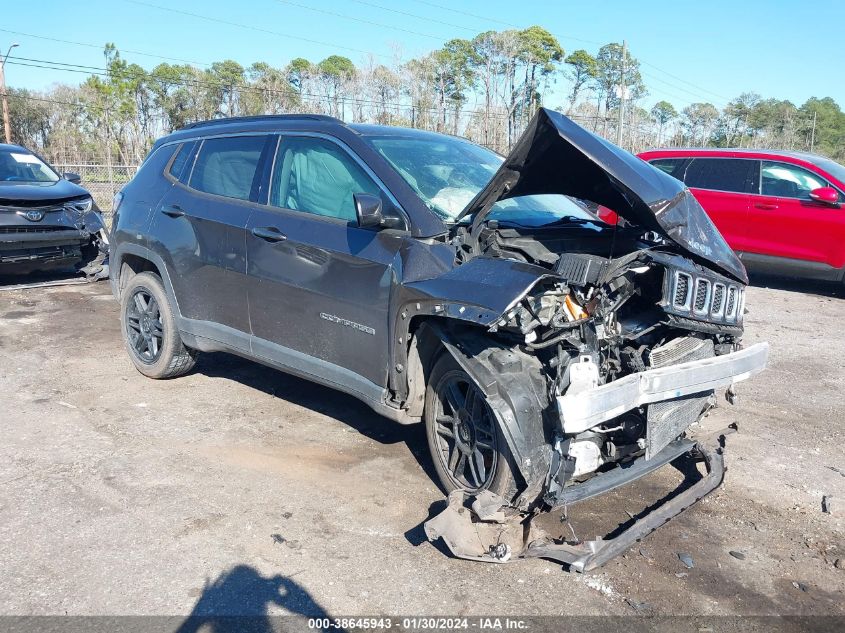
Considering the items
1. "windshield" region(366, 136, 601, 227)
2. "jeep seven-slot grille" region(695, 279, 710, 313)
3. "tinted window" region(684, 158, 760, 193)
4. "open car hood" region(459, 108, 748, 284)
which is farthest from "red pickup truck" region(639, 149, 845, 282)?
"jeep seven-slot grille" region(695, 279, 710, 313)

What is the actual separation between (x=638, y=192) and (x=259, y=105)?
71.5 feet

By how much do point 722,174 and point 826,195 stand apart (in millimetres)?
1462

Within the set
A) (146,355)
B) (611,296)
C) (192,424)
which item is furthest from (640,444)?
(146,355)

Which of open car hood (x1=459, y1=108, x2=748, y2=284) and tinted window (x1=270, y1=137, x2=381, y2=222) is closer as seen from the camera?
open car hood (x1=459, y1=108, x2=748, y2=284)

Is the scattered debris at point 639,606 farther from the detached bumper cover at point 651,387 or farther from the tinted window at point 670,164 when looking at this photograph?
the tinted window at point 670,164

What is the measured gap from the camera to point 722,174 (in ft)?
33.8

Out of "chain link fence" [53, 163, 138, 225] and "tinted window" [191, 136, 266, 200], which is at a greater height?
"chain link fence" [53, 163, 138, 225]

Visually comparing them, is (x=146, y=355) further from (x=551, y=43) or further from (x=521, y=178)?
(x=551, y=43)

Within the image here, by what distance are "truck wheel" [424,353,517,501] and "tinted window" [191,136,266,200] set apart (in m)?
2.03

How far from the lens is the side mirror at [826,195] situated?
9.24 metres

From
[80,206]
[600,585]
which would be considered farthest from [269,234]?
[80,206]

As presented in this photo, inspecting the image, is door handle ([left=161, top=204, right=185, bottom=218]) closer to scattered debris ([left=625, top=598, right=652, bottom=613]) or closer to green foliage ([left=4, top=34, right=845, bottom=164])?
scattered debris ([left=625, top=598, right=652, bottom=613])

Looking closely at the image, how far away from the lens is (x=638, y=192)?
11.6 ft

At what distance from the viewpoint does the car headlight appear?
9.14 m
